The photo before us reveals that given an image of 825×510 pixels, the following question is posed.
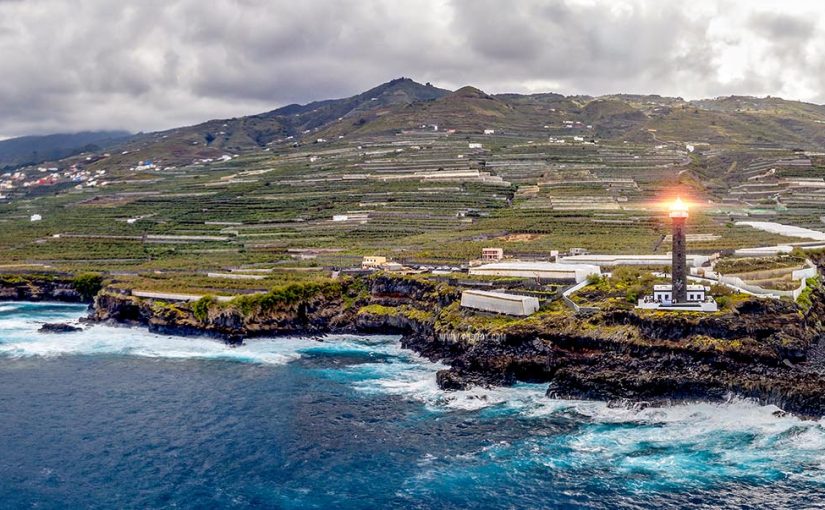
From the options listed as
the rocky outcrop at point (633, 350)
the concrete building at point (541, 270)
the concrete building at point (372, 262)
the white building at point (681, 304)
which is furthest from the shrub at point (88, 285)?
the white building at point (681, 304)

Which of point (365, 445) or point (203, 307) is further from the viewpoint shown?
point (203, 307)

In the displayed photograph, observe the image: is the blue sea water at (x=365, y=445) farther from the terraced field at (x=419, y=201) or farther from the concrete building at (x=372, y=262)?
the terraced field at (x=419, y=201)

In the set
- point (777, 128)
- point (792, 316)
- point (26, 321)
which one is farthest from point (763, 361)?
point (777, 128)

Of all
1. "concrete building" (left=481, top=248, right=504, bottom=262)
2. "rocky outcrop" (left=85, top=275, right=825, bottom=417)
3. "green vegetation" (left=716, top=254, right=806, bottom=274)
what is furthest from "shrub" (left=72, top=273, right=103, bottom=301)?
"green vegetation" (left=716, top=254, right=806, bottom=274)

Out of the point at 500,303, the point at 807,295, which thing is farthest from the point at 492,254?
the point at 807,295

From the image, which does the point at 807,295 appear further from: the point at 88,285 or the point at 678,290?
the point at 88,285

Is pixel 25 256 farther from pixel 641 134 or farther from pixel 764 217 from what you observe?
pixel 641 134

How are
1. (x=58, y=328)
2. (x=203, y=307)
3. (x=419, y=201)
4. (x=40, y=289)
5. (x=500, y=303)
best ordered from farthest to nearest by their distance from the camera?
(x=419, y=201) → (x=40, y=289) → (x=58, y=328) → (x=203, y=307) → (x=500, y=303)
